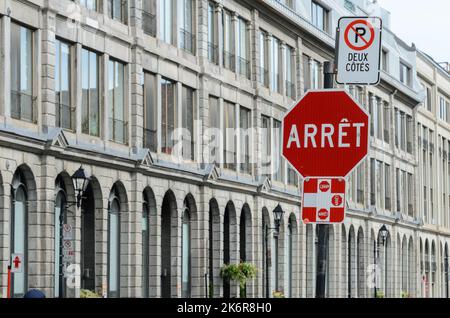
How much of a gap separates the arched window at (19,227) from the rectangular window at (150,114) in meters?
8.59

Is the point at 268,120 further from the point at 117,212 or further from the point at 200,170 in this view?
the point at 117,212

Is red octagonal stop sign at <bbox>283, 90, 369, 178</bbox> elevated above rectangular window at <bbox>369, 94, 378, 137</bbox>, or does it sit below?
below

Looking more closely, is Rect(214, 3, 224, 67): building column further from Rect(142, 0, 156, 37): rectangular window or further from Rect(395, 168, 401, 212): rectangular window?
Rect(395, 168, 401, 212): rectangular window

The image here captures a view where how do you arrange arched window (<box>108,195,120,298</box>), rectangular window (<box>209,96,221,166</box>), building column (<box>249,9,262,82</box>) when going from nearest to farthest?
arched window (<box>108,195,120,298</box>), rectangular window (<box>209,96,221,166</box>), building column (<box>249,9,262,82</box>)

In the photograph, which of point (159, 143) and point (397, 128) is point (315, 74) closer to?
point (397, 128)

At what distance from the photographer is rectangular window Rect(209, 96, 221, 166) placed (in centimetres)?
4647

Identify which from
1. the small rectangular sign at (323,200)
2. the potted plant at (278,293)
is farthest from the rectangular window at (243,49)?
the small rectangular sign at (323,200)

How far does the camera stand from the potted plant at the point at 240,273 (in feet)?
153

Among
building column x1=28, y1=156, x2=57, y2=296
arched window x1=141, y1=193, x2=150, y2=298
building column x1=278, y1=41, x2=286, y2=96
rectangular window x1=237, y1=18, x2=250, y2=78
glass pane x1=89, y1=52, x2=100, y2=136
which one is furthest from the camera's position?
building column x1=278, y1=41, x2=286, y2=96

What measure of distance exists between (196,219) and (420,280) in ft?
150

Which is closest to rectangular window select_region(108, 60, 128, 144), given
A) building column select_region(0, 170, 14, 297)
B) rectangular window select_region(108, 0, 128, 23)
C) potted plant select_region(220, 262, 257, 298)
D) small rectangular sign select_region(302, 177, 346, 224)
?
rectangular window select_region(108, 0, 128, 23)

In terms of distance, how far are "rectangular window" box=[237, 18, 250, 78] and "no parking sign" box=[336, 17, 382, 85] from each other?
138 feet

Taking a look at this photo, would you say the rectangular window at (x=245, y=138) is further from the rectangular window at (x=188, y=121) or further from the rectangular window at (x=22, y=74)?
the rectangular window at (x=22, y=74)
